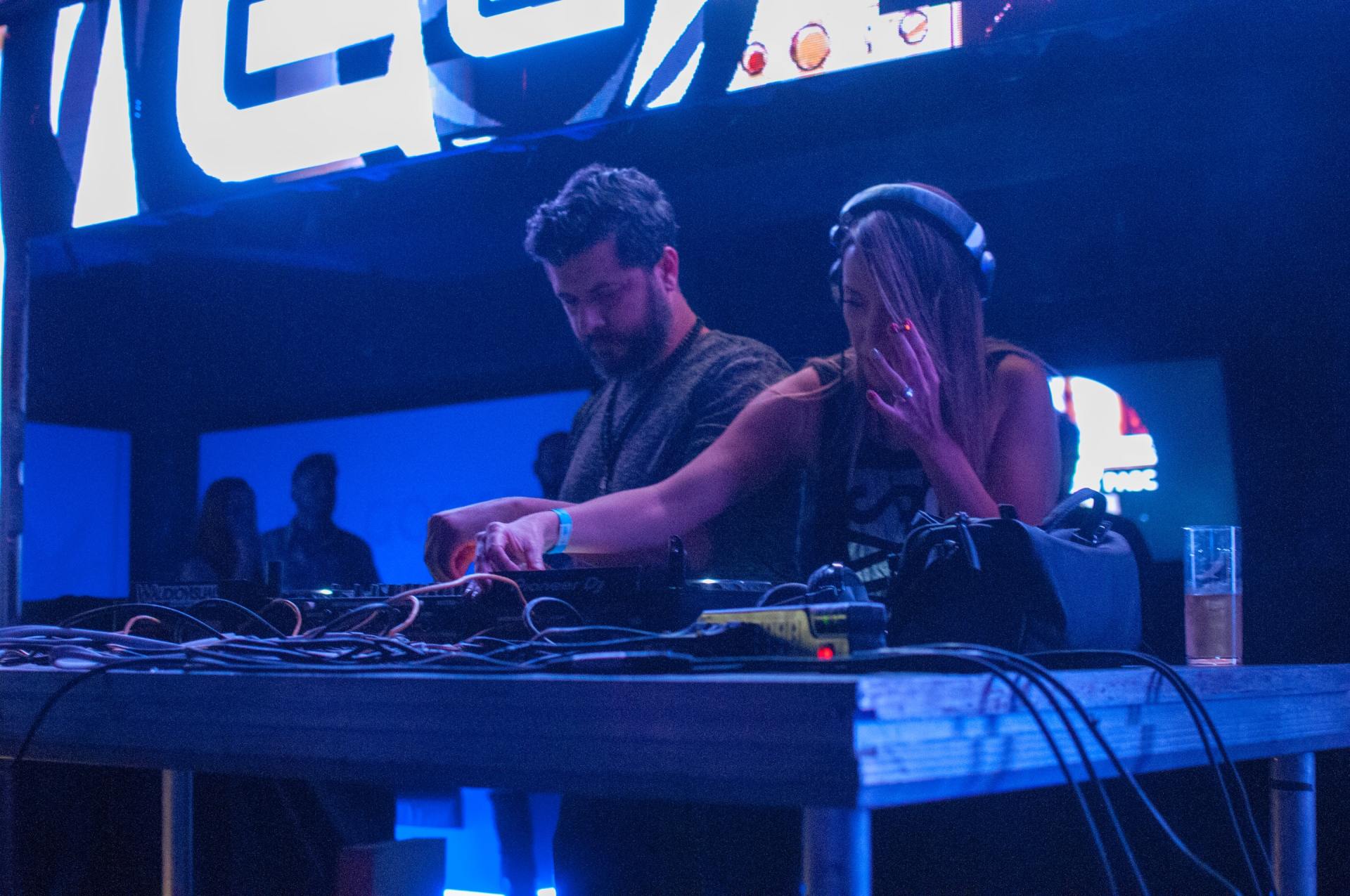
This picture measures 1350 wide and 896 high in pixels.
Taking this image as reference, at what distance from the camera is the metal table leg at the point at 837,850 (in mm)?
503

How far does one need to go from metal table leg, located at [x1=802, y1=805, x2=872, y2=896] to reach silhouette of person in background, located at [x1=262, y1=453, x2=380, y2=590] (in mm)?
3348

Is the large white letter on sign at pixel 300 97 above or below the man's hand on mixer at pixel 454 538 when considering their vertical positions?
above

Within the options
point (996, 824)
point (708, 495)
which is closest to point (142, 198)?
point (708, 495)

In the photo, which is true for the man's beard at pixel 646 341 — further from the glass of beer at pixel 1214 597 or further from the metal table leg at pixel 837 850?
the metal table leg at pixel 837 850

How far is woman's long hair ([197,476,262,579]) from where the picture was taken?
146 inches

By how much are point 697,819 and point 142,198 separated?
2.34m

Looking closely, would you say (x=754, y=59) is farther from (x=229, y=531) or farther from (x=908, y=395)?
(x=229, y=531)

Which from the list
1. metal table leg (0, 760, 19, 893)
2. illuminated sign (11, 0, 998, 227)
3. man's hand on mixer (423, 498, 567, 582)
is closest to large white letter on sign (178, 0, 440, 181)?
illuminated sign (11, 0, 998, 227)

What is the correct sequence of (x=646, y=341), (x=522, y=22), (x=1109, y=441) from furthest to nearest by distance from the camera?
1. (x=1109, y=441)
2. (x=522, y=22)
3. (x=646, y=341)

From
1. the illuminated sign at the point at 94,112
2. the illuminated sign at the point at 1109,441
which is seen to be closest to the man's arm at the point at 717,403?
the illuminated sign at the point at 1109,441

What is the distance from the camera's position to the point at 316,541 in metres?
3.97

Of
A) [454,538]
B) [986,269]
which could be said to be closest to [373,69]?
[454,538]

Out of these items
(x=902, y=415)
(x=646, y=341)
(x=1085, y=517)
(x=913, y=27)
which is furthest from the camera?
(x=913, y=27)

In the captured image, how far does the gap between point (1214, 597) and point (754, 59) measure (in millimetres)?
1459
